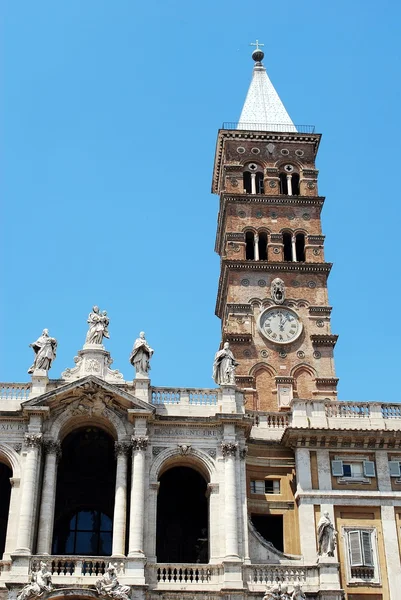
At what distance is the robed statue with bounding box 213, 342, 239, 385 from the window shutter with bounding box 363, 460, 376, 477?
7613 mm

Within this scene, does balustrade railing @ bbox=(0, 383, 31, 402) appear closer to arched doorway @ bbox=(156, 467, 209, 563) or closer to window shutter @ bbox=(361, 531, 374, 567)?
arched doorway @ bbox=(156, 467, 209, 563)

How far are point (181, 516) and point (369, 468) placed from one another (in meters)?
9.85

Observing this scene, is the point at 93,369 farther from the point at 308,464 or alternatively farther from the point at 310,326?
the point at 310,326

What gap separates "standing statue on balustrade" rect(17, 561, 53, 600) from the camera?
38812 millimetres

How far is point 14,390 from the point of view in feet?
148

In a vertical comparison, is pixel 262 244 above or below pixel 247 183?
below

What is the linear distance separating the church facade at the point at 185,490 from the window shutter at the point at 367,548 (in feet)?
0.20

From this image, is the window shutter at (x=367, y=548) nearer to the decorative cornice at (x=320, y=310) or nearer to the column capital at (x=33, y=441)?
the column capital at (x=33, y=441)

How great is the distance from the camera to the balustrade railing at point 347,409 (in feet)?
154

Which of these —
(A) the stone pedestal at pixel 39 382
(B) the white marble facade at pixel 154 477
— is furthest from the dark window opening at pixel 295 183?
(A) the stone pedestal at pixel 39 382

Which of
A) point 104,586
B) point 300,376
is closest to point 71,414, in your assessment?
point 104,586

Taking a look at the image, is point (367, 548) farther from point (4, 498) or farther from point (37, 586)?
point (4, 498)

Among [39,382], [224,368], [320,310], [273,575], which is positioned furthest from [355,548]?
[320,310]

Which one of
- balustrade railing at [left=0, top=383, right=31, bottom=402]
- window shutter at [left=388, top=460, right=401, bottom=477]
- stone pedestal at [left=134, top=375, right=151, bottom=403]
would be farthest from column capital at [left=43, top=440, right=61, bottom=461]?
window shutter at [left=388, top=460, right=401, bottom=477]
